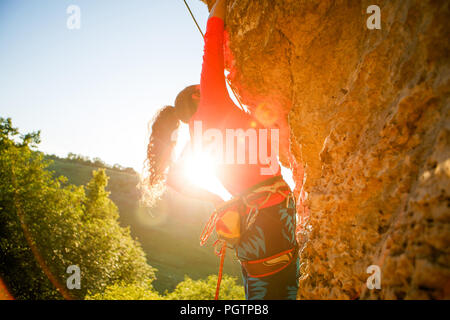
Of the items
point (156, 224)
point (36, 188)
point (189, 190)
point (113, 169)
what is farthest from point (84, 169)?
point (189, 190)

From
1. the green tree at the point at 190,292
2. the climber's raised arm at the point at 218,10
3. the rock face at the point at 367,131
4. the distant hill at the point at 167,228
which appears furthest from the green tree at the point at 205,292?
the distant hill at the point at 167,228

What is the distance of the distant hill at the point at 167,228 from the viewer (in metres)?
38.1

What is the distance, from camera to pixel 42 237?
1748cm

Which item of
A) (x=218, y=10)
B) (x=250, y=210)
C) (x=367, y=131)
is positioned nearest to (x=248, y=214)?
(x=250, y=210)

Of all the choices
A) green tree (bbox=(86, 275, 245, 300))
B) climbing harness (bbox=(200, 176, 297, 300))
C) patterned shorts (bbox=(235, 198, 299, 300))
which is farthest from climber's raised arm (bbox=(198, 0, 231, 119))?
green tree (bbox=(86, 275, 245, 300))

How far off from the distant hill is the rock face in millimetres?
34600

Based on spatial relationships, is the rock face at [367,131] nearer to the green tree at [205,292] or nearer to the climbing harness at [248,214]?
the climbing harness at [248,214]

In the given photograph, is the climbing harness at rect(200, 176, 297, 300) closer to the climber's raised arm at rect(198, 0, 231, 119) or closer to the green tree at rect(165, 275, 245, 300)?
the climber's raised arm at rect(198, 0, 231, 119)

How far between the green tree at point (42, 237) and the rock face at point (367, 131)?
21.6 m

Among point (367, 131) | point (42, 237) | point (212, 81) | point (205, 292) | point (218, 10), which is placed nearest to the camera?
point (367, 131)

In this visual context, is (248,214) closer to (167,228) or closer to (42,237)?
(42,237)

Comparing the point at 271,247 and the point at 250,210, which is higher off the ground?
the point at 250,210

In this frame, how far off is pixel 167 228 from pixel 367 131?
51.8m

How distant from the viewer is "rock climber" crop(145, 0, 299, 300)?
63.2 inches
